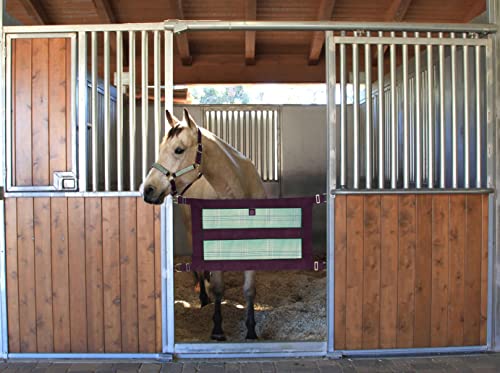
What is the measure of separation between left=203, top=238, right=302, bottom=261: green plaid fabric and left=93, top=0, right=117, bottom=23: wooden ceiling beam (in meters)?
3.52

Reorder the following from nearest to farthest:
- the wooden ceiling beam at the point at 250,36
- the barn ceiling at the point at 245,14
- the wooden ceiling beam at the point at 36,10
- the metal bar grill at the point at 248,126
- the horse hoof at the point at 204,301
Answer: the horse hoof at the point at 204,301
the wooden ceiling beam at the point at 250,36
the wooden ceiling beam at the point at 36,10
the barn ceiling at the point at 245,14
the metal bar grill at the point at 248,126

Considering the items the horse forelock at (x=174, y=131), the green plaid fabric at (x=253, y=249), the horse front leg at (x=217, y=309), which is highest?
the horse forelock at (x=174, y=131)

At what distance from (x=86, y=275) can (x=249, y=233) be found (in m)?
1.01

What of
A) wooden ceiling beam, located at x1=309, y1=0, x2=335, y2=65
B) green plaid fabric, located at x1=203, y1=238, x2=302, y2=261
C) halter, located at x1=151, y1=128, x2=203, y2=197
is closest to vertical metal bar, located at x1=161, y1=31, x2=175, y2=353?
halter, located at x1=151, y1=128, x2=203, y2=197

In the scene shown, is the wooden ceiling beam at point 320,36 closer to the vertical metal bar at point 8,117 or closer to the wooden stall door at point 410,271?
the wooden stall door at point 410,271

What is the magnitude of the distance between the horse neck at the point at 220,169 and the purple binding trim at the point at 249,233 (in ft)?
1.07

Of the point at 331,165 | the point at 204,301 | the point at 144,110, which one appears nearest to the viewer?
the point at 144,110

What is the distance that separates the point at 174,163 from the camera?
8.23 ft

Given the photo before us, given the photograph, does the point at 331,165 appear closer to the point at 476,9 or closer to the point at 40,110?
the point at 40,110

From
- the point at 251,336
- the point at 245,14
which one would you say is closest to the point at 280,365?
the point at 251,336

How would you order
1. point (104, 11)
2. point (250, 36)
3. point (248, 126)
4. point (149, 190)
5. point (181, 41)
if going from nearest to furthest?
point (149, 190)
point (104, 11)
point (250, 36)
point (181, 41)
point (248, 126)

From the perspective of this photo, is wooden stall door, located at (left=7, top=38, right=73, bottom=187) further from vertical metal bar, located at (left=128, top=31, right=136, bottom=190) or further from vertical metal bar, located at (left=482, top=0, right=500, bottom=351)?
vertical metal bar, located at (left=482, top=0, right=500, bottom=351)

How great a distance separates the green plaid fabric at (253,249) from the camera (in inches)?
103

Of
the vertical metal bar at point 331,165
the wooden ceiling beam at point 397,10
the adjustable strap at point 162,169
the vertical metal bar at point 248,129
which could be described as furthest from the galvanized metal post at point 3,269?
the wooden ceiling beam at point 397,10
